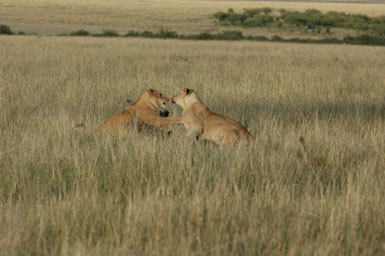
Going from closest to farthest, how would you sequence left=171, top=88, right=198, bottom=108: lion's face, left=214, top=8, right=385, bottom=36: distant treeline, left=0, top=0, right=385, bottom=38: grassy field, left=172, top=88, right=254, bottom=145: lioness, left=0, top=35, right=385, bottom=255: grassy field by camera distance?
left=0, top=35, right=385, bottom=255: grassy field → left=172, top=88, right=254, bottom=145: lioness → left=171, top=88, right=198, bottom=108: lion's face → left=0, top=0, right=385, bottom=38: grassy field → left=214, top=8, right=385, bottom=36: distant treeline

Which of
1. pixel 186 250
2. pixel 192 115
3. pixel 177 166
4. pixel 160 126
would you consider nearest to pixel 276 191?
pixel 177 166

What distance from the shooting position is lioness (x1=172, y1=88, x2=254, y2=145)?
5520mm

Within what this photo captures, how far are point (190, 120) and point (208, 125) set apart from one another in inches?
9.2

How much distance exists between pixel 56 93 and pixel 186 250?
6997mm

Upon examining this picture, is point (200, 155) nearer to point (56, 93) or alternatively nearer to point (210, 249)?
point (210, 249)

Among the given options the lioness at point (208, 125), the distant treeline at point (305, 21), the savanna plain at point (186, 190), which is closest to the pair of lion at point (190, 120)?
the lioness at point (208, 125)

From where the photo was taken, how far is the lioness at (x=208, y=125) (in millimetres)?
5520

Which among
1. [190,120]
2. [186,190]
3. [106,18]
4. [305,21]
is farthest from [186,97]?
[305,21]

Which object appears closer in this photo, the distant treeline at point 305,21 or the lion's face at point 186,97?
the lion's face at point 186,97

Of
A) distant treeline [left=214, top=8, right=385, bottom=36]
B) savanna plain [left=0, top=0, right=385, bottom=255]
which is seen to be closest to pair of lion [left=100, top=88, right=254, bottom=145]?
savanna plain [left=0, top=0, right=385, bottom=255]

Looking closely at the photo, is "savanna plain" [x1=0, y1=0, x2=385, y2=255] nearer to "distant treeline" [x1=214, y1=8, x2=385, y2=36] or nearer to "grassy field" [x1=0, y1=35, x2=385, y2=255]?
"grassy field" [x1=0, y1=35, x2=385, y2=255]

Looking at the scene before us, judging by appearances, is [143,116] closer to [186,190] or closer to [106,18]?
[186,190]

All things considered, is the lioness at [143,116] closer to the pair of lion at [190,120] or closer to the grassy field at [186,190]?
the pair of lion at [190,120]

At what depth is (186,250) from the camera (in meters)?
2.98
